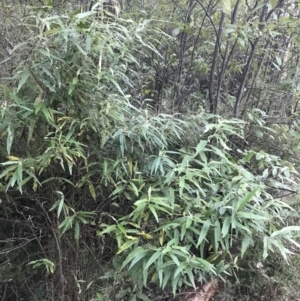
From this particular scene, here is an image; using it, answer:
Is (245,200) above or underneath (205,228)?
above

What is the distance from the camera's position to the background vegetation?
1488 millimetres

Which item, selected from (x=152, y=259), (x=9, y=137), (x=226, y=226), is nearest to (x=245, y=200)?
(x=226, y=226)

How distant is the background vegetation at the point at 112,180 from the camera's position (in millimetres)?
1488

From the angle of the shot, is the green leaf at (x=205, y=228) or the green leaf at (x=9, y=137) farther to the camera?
the green leaf at (x=205, y=228)

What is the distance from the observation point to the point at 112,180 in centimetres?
163

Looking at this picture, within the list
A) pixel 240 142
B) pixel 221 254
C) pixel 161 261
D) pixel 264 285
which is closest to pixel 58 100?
pixel 161 261

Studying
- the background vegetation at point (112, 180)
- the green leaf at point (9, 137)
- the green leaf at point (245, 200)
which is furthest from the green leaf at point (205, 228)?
the green leaf at point (9, 137)

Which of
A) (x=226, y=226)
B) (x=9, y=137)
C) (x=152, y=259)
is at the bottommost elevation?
(x=152, y=259)

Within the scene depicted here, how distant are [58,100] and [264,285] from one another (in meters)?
1.65

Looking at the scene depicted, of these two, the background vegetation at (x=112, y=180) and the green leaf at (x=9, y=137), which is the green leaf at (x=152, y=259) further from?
the green leaf at (x=9, y=137)

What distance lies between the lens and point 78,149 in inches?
59.7

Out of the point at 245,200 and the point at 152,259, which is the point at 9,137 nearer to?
the point at 152,259

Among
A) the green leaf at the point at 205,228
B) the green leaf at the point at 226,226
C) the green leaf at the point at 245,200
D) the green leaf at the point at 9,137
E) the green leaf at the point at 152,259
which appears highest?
the green leaf at the point at 9,137

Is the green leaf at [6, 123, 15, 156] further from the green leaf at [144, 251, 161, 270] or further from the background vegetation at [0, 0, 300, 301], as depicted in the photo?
the green leaf at [144, 251, 161, 270]
